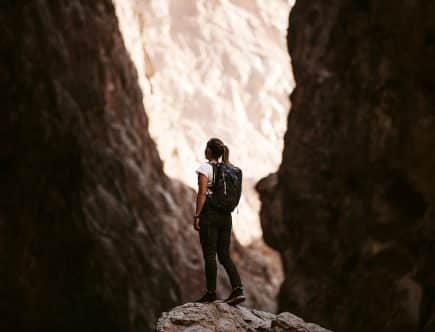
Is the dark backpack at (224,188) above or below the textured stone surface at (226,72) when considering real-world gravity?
below

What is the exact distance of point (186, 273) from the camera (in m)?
23.8

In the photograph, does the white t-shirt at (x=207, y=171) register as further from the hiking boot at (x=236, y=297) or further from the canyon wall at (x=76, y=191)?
the canyon wall at (x=76, y=191)

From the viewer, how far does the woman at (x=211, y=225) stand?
8.48 meters

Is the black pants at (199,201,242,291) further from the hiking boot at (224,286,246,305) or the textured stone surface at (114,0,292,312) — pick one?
the textured stone surface at (114,0,292,312)

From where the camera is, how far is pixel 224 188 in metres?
8.59

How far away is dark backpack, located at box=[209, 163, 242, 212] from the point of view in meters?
8.54

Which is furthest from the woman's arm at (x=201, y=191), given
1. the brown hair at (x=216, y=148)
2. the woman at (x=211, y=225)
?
the brown hair at (x=216, y=148)

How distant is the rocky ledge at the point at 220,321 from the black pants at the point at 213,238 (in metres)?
0.31

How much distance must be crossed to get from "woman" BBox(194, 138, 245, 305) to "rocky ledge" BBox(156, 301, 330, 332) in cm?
21

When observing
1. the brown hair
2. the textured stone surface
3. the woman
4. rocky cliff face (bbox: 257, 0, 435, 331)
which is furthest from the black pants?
the textured stone surface

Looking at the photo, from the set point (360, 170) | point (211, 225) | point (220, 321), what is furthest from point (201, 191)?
point (360, 170)

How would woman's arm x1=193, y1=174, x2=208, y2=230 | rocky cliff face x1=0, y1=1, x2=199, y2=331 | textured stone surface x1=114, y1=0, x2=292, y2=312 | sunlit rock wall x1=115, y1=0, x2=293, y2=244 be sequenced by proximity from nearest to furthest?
woman's arm x1=193, y1=174, x2=208, y2=230, rocky cliff face x1=0, y1=1, x2=199, y2=331, textured stone surface x1=114, y1=0, x2=292, y2=312, sunlit rock wall x1=115, y1=0, x2=293, y2=244

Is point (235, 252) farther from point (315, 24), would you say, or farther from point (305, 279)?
point (315, 24)

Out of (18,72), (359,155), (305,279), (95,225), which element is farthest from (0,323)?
(359,155)
